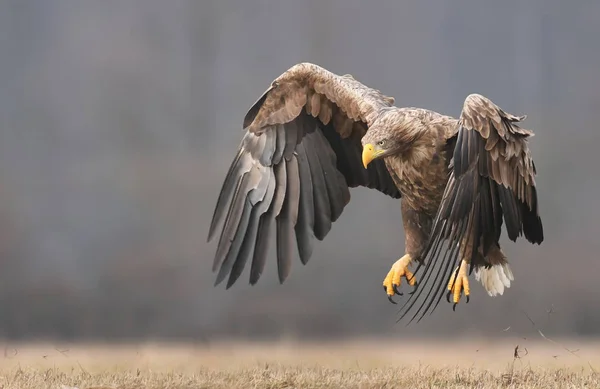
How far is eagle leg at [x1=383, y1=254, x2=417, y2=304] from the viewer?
6645 mm

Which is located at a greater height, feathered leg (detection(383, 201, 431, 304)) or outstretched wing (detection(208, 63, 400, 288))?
outstretched wing (detection(208, 63, 400, 288))

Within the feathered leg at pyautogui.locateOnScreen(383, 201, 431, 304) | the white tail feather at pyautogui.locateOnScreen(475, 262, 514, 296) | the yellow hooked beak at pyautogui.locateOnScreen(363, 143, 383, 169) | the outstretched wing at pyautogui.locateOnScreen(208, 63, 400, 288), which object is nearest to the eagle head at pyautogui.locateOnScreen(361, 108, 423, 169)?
the yellow hooked beak at pyautogui.locateOnScreen(363, 143, 383, 169)

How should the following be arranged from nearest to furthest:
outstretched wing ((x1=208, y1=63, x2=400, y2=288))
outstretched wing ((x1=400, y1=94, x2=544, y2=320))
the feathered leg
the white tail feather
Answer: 1. outstretched wing ((x1=400, y1=94, x2=544, y2=320))
2. the feathered leg
3. outstretched wing ((x1=208, y1=63, x2=400, y2=288))
4. the white tail feather

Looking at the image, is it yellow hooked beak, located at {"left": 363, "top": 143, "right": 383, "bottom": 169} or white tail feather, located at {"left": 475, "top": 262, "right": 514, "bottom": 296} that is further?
white tail feather, located at {"left": 475, "top": 262, "right": 514, "bottom": 296}

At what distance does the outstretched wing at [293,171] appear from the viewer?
6773mm

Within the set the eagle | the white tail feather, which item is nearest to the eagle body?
the eagle

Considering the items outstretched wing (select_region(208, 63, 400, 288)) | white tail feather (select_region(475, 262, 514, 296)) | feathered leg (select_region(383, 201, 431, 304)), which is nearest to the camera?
feathered leg (select_region(383, 201, 431, 304))

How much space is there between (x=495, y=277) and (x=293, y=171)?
184 cm

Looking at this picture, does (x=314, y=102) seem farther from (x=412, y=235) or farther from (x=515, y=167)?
(x=515, y=167)

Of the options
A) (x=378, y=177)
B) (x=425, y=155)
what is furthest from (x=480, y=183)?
(x=378, y=177)

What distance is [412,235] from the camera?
6664 millimetres

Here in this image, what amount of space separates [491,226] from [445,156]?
0.64 m

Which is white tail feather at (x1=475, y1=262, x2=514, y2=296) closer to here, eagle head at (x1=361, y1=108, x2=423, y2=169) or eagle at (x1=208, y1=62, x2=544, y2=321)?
eagle at (x1=208, y1=62, x2=544, y2=321)

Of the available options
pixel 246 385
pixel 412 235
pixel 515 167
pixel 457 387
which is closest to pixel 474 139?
pixel 515 167
